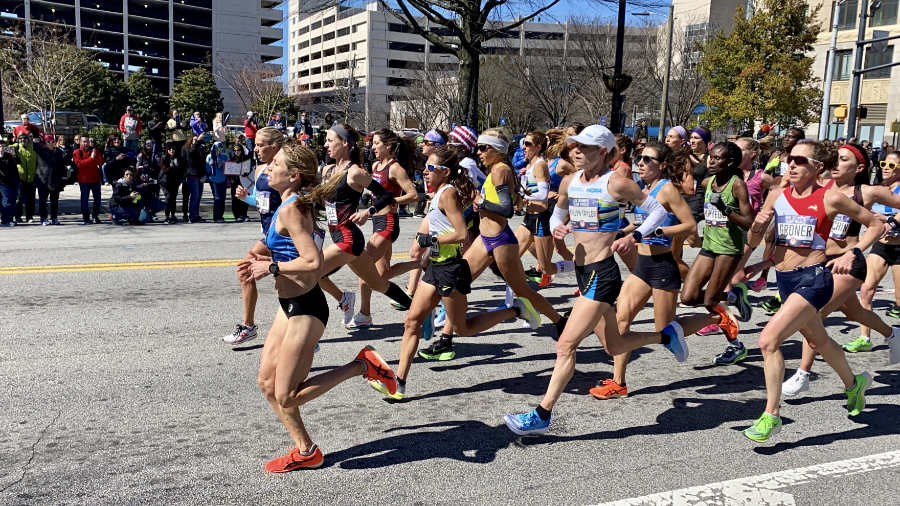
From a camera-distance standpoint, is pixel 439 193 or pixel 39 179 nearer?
pixel 439 193

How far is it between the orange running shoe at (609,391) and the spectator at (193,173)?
1237 cm

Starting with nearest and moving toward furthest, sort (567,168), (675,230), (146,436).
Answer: (146,436) < (675,230) < (567,168)

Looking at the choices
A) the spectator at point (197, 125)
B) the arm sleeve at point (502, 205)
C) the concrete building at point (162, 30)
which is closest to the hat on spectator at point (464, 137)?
the arm sleeve at point (502, 205)

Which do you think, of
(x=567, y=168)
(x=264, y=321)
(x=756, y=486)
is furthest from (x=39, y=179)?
(x=756, y=486)

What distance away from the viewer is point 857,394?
4996mm

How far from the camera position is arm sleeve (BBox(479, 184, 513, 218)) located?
20.8ft

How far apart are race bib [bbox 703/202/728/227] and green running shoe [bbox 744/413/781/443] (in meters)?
2.69

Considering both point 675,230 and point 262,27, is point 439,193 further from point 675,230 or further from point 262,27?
point 262,27

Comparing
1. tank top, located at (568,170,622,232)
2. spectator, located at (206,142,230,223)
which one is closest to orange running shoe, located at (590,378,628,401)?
tank top, located at (568,170,622,232)

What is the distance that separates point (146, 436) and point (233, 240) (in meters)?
8.76

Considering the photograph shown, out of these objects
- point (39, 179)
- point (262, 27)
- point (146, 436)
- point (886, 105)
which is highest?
point (262, 27)

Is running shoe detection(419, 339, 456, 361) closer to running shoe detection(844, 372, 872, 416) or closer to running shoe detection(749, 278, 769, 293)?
running shoe detection(844, 372, 872, 416)

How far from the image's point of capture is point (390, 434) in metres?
4.68

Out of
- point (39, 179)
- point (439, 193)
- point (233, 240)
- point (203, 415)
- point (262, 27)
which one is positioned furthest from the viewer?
point (262, 27)
